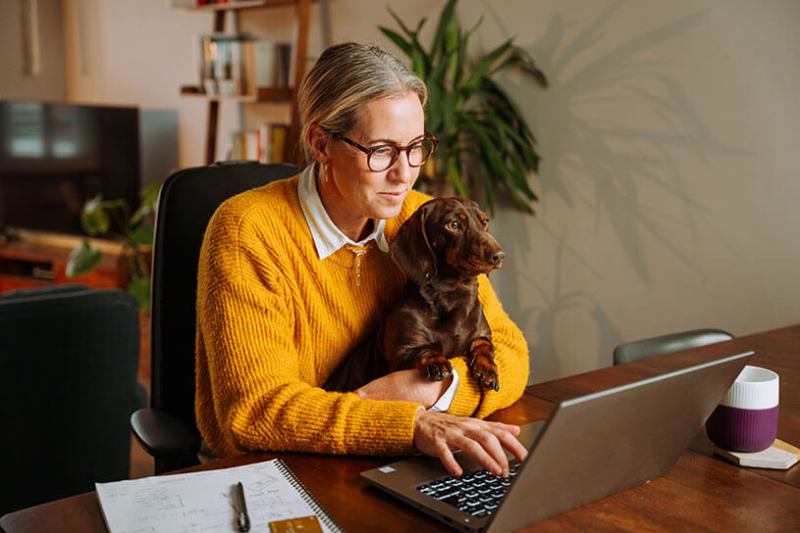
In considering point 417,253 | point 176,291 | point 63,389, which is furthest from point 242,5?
point 417,253

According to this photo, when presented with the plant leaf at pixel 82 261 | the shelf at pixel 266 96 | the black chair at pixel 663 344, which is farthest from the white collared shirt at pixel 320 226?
the plant leaf at pixel 82 261

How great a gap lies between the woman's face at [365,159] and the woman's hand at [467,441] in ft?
1.30

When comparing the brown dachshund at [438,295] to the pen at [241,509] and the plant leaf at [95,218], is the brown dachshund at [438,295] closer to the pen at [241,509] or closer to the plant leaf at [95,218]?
the pen at [241,509]

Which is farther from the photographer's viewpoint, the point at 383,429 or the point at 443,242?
the point at 443,242

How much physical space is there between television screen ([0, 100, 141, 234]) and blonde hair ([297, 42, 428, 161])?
3.68 m

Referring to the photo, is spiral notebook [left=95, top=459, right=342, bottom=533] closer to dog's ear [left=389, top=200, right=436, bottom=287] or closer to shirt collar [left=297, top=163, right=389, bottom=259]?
dog's ear [left=389, top=200, right=436, bottom=287]

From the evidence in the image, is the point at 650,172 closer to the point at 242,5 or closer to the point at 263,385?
the point at 263,385

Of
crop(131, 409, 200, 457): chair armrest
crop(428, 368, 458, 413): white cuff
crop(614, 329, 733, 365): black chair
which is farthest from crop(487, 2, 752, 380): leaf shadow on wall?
crop(131, 409, 200, 457): chair armrest

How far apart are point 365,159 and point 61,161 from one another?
4.31 m

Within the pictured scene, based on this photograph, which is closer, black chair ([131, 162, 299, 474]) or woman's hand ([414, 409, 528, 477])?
woman's hand ([414, 409, 528, 477])

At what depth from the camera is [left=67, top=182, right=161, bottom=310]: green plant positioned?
14.7 feet

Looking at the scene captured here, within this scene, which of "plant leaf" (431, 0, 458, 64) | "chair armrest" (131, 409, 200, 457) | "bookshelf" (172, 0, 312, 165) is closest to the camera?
"chair armrest" (131, 409, 200, 457)

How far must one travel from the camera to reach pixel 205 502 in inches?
41.9

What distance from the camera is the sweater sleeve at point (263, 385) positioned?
4.08 ft
